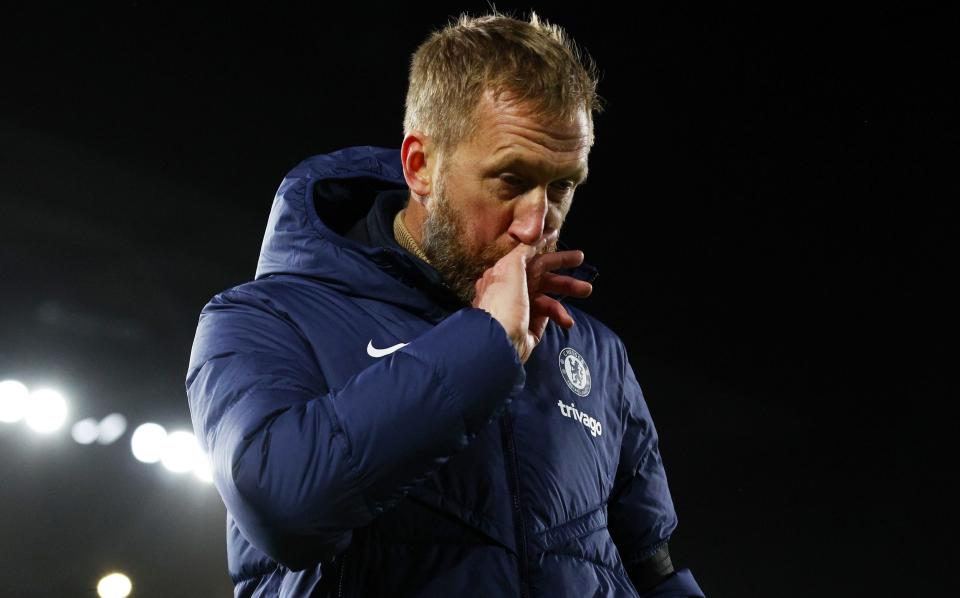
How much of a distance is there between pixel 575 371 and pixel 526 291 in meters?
0.31

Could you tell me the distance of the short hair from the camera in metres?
1.09

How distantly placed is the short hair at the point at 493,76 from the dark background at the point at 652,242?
8.56 ft

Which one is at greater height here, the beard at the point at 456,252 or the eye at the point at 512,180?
the eye at the point at 512,180

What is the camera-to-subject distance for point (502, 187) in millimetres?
1066

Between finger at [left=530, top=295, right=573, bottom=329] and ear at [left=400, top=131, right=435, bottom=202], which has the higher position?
ear at [left=400, top=131, right=435, bottom=202]

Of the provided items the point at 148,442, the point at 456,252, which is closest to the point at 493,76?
the point at 456,252

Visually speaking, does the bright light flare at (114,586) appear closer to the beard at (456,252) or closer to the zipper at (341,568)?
the beard at (456,252)

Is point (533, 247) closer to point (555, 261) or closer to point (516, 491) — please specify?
point (555, 261)

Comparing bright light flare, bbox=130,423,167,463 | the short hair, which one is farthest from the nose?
bright light flare, bbox=130,423,167,463

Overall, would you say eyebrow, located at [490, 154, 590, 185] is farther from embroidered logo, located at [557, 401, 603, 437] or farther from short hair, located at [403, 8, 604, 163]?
embroidered logo, located at [557, 401, 603, 437]

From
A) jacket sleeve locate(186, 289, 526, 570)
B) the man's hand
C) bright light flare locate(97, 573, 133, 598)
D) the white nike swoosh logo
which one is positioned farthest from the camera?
bright light flare locate(97, 573, 133, 598)

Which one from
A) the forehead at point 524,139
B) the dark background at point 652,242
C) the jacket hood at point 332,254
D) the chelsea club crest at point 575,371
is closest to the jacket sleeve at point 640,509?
the chelsea club crest at point 575,371

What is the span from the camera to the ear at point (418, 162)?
3.81ft

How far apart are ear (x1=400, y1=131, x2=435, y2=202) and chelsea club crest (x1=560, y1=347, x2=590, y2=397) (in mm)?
292
